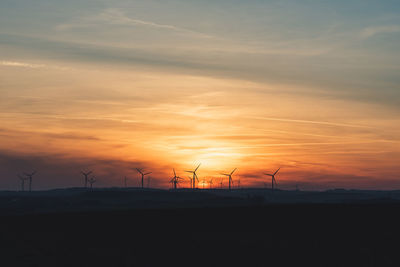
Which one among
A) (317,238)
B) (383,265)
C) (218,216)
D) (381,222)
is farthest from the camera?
(218,216)

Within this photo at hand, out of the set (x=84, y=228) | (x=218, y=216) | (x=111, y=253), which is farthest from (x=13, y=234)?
(x=218, y=216)

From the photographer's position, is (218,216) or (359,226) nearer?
(359,226)

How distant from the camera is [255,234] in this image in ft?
233

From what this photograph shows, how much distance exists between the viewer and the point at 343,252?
5516cm

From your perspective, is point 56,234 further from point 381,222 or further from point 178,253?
point 381,222

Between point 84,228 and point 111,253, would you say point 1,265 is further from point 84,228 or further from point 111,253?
point 84,228

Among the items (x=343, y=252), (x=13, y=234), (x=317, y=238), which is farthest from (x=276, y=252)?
(x=13, y=234)

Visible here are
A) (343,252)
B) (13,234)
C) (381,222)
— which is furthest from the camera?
(381,222)

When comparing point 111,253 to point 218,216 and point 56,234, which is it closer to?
point 56,234

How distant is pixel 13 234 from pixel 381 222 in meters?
52.4

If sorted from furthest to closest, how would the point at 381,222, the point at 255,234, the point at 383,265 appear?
the point at 381,222
the point at 255,234
the point at 383,265

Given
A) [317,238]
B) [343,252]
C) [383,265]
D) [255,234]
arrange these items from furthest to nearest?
[255,234], [317,238], [343,252], [383,265]

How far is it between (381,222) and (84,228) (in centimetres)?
4391

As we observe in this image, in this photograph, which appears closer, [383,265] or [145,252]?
[383,265]
